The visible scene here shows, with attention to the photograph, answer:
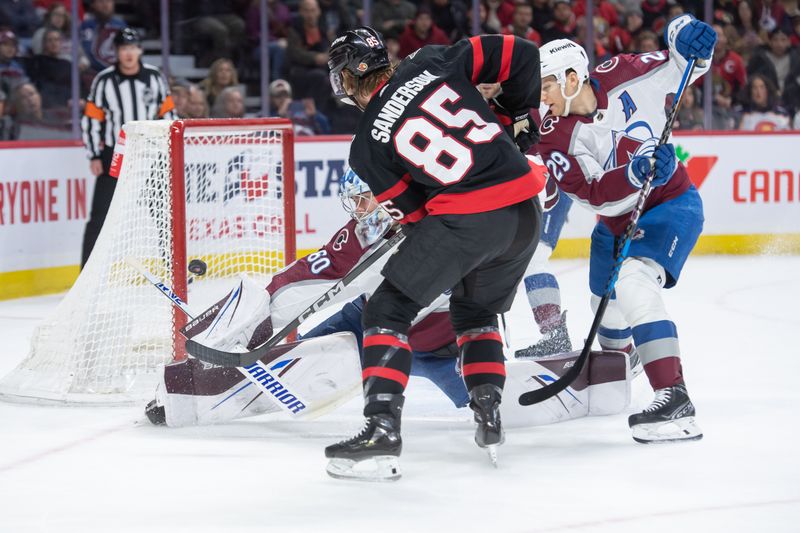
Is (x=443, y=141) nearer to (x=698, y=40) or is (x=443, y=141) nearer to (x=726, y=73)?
(x=698, y=40)

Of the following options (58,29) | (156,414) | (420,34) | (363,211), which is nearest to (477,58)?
(363,211)

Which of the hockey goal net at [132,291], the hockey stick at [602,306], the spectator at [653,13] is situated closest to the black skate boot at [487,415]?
the hockey stick at [602,306]

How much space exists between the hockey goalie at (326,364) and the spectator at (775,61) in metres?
4.87

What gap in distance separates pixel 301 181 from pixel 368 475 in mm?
3844

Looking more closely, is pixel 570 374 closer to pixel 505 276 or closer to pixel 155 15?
pixel 505 276

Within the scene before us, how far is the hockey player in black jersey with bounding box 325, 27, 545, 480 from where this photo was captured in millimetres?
2523

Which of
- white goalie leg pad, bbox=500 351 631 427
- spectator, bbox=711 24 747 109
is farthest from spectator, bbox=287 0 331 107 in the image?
white goalie leg pad, bbox=500 351 631 427

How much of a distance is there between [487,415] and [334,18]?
192 inches

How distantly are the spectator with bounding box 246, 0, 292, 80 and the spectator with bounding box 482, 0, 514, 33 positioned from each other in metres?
1.24

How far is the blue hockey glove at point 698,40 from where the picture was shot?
3150 mm

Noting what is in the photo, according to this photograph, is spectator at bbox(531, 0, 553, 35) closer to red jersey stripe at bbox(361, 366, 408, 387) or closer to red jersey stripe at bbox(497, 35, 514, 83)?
red jersey stripe at bbox(497, 35, 514, 83)

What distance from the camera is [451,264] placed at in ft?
8.36

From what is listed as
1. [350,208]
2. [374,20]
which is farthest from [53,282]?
[350,208]

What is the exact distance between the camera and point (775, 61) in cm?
761
